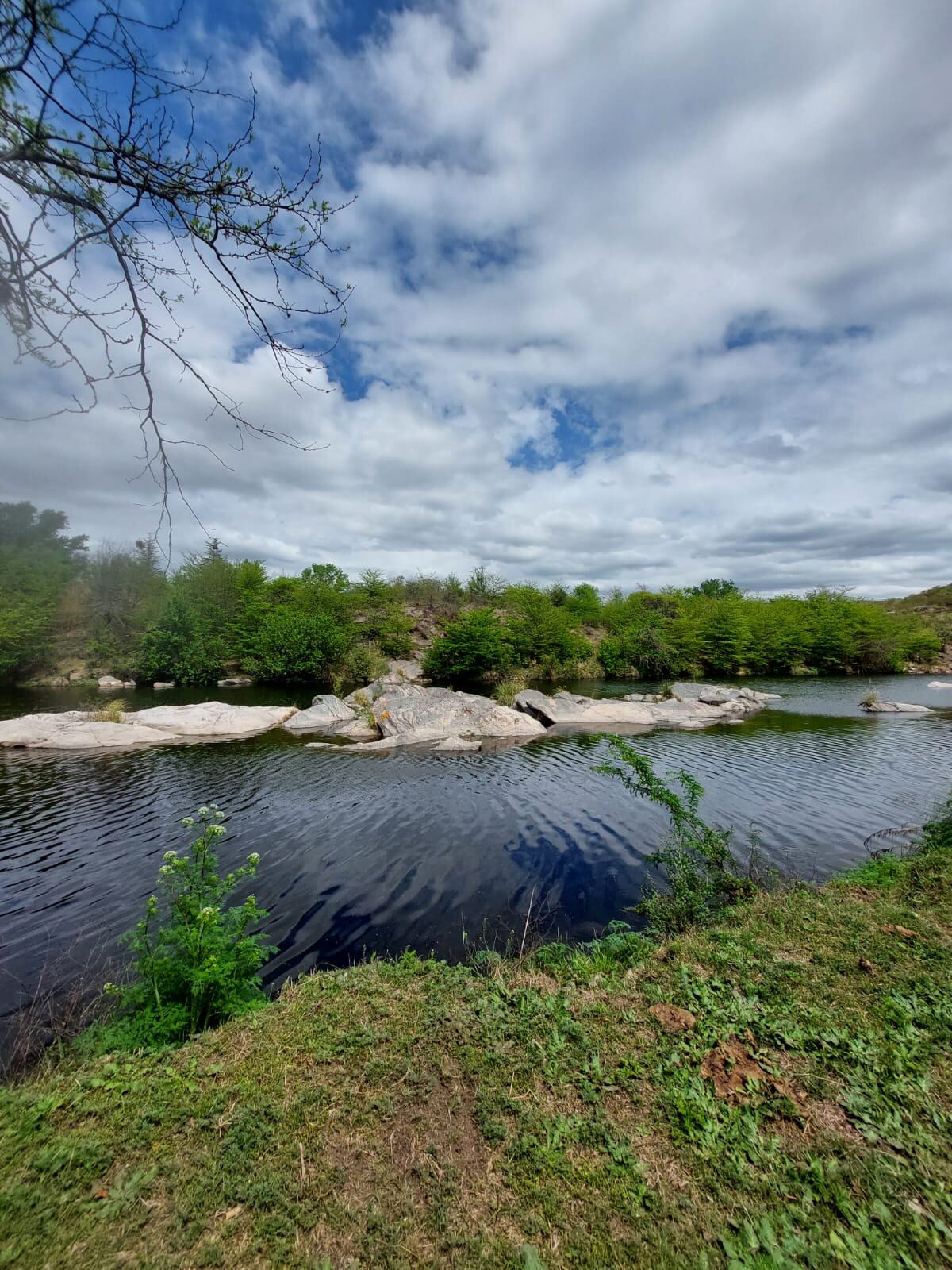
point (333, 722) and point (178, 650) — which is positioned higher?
point (178, 650)

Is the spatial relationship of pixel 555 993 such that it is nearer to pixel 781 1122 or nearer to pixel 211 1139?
pixel 781 1122

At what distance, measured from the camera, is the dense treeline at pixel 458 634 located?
3619 centimetres

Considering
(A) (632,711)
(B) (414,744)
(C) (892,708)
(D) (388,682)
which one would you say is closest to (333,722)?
(B) (414,744)

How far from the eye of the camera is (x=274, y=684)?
123ft

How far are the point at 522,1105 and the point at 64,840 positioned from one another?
11554 mm

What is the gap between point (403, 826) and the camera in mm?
10914

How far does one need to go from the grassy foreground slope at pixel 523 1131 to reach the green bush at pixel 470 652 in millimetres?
31569

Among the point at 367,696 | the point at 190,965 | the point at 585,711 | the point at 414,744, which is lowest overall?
the point at 414,744

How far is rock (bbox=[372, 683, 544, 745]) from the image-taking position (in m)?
20.7

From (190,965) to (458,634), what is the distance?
3208 cm

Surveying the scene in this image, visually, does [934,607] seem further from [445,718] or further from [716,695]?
[445,718]

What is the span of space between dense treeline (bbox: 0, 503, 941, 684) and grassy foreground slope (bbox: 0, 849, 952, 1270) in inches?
1025

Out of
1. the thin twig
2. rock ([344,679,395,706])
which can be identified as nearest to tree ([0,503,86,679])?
the thin twig

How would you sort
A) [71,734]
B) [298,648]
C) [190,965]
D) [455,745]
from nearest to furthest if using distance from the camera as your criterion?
[190,965], [71,734], [455,745], [298,648]
